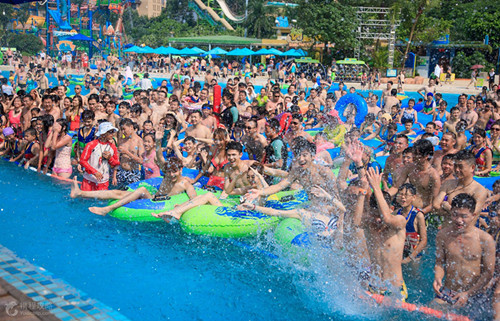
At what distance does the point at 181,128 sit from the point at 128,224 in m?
Answer: 3.91

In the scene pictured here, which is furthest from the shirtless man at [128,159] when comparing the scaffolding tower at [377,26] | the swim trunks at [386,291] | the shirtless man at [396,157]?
the scaffolding tower at [377,26]

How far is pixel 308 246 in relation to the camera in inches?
197

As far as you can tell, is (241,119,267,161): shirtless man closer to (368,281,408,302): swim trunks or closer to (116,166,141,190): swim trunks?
(116,166,141,190): swim trunks

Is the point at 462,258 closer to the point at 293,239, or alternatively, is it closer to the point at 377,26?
the point at 293,239

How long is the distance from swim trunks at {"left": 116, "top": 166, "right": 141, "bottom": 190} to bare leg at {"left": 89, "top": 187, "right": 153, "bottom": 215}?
79cm

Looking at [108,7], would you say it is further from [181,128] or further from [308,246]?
[308,246]

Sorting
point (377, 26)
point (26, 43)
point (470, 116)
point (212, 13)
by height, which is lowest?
point (470, 116)

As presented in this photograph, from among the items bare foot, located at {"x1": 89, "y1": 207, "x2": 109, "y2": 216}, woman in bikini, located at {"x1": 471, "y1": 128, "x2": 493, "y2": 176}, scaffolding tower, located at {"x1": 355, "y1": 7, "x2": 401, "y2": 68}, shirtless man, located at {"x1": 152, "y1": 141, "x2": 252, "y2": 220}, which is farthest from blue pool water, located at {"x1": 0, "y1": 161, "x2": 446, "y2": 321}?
scaffolding tower, located at {"x1": 355, "y1": 7, "x2": 401, "y2": 68}

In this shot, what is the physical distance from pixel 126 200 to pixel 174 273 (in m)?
1.56

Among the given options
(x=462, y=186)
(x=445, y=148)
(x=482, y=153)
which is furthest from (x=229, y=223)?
(x=482, y=153)

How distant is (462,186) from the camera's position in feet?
15.3

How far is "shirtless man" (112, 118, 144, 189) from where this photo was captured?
7.08m

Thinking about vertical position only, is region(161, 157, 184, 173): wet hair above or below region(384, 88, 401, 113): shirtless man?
below

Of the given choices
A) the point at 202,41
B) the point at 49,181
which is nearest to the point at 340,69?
the point at 202,41
